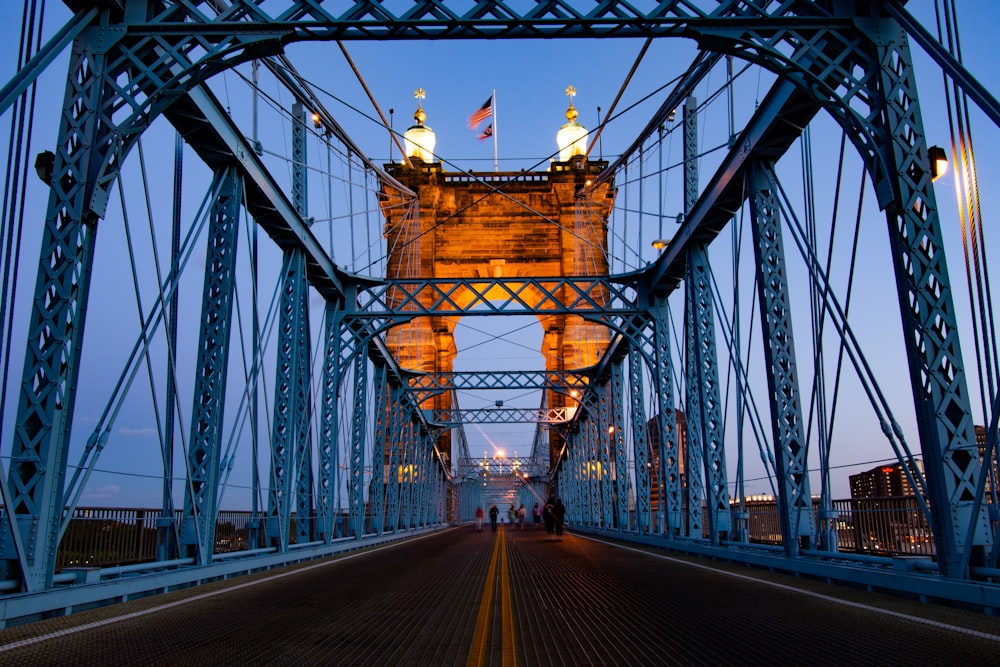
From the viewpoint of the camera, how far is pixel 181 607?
24.5ft

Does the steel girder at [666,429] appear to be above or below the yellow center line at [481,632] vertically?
above

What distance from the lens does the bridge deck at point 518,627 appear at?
496 centimetres

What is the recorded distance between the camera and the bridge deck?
16.3 feet

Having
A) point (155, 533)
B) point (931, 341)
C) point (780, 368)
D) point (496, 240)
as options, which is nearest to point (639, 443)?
point (780, 368)

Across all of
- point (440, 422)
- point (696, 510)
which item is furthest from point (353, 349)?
point (440, 422)

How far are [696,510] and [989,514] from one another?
1029 cm

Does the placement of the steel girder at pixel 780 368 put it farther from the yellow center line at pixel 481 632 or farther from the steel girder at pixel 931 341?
the yellow center line at pixel 481 632

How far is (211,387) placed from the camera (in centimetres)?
1158

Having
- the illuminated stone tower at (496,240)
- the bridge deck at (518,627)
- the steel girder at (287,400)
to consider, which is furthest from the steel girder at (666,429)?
the illuminated stone tower at (496,240)

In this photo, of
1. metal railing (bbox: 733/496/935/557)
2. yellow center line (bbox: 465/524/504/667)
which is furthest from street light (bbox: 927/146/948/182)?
yellow center line (bbox: 465/524/504/667)

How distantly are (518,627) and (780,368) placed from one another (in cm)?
729

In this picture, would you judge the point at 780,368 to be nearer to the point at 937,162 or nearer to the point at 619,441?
the point at 937,162

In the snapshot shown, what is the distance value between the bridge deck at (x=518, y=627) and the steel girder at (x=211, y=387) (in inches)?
56.3

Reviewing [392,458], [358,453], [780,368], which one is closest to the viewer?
→ [780,368]
